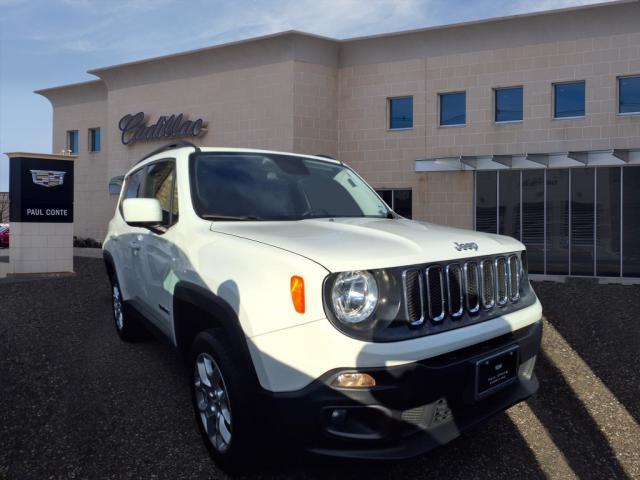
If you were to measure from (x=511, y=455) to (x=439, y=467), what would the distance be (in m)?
0.52

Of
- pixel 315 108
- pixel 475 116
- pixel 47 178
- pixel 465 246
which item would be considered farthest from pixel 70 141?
pixel 465 246

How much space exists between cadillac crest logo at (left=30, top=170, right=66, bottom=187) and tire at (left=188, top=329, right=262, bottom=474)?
10.9 m

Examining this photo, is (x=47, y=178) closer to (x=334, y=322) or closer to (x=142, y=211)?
(x=142, y=211)

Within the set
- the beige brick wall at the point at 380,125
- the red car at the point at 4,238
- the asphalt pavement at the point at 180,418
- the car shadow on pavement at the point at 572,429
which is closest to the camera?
the asphalt pavement at the point at 180,418

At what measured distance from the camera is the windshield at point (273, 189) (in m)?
3.57

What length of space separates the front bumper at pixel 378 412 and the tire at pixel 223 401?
0.60 feet

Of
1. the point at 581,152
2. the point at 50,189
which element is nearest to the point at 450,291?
the point at 50,189

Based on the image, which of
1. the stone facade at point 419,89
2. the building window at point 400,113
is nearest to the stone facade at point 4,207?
the stone facade at point 419,89

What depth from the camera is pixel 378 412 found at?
94.0 inches

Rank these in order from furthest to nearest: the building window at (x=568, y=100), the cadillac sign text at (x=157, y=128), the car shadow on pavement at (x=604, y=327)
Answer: the cadillac sign text at (x=157, y=128), the building window at (x=568, y=100), the car shadow on pavement at (x=604, y=327)

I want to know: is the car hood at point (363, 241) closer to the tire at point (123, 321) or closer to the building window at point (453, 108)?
the tire at point (123, 321)

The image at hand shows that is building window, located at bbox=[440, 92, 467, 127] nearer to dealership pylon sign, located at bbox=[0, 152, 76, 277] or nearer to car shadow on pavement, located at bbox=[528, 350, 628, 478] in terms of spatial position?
dealership pylon sign, located at bbox=[0, 152, 76, 277]

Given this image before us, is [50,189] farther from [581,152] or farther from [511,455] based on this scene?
[581,152]

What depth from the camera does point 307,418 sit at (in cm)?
239
